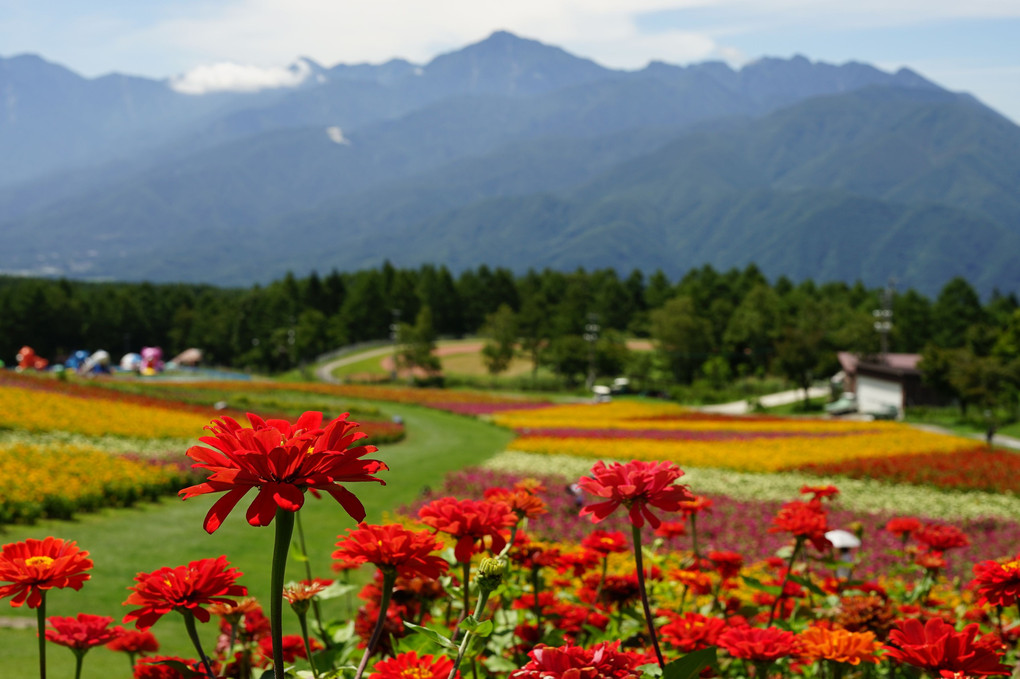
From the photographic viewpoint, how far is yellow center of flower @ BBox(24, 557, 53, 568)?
6.14 feet

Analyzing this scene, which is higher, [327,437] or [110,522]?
[327,437]

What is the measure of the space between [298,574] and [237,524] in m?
3.05

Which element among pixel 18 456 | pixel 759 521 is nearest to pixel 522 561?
pixel 759 521

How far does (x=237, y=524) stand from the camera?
39.8 ft

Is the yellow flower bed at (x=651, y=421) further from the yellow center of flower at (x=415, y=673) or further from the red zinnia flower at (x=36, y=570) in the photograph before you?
the yellow center of flower at (x=415, y=673)

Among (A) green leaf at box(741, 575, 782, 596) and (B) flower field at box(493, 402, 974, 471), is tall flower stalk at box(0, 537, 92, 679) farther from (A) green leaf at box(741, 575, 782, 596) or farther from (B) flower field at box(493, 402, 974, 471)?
(B) flower field at box(493, 402, 974, 471)

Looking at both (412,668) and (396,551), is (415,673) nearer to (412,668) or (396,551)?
(412,668)

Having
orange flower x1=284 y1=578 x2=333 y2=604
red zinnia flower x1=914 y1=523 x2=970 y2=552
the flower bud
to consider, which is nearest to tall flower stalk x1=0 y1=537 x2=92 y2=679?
orange flower x1=284 y1=578 x2=333 y2=604

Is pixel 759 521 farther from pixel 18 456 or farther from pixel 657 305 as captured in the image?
pixel 657 305

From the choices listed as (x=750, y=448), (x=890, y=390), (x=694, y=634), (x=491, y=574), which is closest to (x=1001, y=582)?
(x=694, y=634)

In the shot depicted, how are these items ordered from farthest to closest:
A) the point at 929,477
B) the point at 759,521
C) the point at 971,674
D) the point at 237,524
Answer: the point at 929,477 → the point at 759,521 → the point at 237,524 → the point at 971,674

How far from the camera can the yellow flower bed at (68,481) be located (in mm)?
10828

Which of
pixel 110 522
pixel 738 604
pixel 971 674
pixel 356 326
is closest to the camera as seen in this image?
pixel 971 674

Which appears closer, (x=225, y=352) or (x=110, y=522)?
(x=110, y=522)
